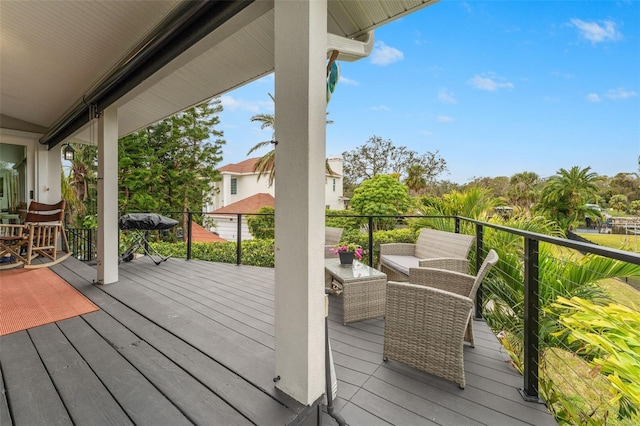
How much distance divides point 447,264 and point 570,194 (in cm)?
1801

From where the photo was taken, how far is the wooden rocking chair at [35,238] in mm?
3891

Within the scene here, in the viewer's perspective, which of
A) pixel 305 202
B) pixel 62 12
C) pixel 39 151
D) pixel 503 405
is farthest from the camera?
pixel 39 151

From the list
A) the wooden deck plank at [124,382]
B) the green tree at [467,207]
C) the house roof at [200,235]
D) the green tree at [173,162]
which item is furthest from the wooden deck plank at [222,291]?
the house roof at [200,235]

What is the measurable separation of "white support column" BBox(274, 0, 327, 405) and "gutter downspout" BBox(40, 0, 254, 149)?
51 cm

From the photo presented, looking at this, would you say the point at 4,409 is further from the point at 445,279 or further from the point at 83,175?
the point at 83,175

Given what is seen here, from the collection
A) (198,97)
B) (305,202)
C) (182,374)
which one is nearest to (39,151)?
(198,97)

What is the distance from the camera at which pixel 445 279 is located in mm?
2295

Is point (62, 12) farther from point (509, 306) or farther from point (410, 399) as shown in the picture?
point (509, 306)

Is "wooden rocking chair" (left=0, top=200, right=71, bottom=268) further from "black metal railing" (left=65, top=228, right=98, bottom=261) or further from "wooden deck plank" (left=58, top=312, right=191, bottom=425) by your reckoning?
"wooden deck plank" (left=58, top=312, right=191, bottom=425)

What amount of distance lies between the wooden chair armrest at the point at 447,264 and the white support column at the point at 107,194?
11.9ft

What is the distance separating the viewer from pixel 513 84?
2205 cm

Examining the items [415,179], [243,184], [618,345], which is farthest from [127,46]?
[415,179]

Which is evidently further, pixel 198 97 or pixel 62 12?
pixel 198 97

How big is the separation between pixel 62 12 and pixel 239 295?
2824 mm
